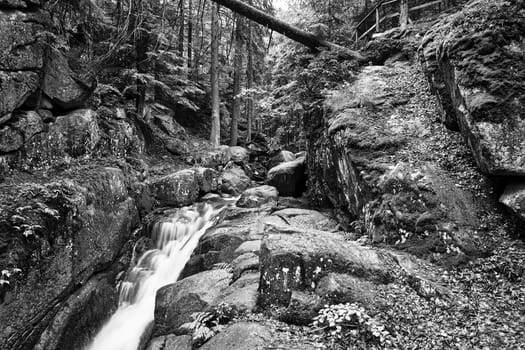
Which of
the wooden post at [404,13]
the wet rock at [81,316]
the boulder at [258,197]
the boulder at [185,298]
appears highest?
the wooden post at [404,13]

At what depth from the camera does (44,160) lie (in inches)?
323

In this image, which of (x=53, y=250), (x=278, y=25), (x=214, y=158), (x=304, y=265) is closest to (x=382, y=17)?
(x=278, y=25)

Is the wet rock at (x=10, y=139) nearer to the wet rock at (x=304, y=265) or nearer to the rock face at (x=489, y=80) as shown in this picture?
the wet rock at (x=304, y=265)

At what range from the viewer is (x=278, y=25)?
1046 cm

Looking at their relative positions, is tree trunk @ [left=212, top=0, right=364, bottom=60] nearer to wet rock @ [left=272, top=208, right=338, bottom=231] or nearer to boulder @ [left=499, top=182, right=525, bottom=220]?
wet rock @ [left=272, top=208, right=338, bottom=231]

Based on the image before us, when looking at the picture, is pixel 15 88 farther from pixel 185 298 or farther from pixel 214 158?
pixel 214 158

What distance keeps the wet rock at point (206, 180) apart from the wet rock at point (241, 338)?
877 centimetres

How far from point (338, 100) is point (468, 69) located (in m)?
3.54

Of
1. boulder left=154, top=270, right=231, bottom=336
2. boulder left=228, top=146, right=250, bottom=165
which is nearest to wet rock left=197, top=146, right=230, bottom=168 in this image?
boulder left=228, top=146, right=250, bottom=165

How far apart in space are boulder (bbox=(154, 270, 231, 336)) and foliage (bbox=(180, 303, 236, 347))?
0.53 m

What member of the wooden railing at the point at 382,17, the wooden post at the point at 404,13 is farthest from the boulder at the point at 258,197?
the wooden railing at the point at 382,17

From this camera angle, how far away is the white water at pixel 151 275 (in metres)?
6.90

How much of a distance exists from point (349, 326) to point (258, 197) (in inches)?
291

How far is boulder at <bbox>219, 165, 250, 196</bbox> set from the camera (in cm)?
1359
